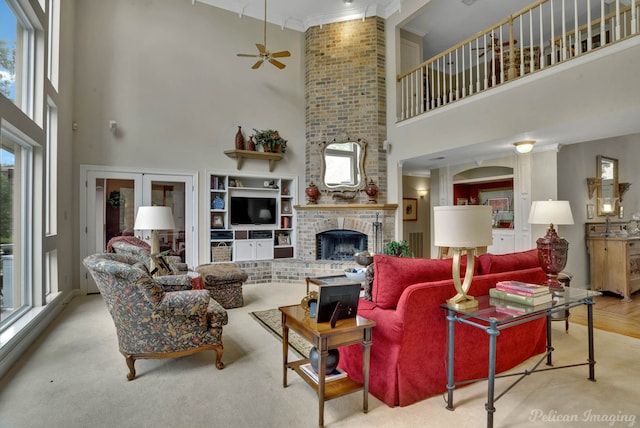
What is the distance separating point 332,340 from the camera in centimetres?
204

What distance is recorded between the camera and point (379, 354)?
7.56 ft

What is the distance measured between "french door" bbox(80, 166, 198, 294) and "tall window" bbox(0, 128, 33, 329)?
1.80 m

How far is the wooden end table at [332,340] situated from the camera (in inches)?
78.8

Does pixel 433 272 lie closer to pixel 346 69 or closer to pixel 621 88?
pixel 621 88

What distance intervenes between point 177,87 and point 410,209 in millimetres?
6065

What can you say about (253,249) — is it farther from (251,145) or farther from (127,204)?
(127,204)

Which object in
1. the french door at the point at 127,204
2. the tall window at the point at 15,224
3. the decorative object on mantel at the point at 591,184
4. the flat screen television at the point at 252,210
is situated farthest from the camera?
the flat screen television at the point at 252,210

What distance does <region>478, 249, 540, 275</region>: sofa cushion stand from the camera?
2.74 m

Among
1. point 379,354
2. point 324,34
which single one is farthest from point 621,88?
point 324,34

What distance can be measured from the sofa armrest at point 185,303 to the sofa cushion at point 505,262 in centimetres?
226

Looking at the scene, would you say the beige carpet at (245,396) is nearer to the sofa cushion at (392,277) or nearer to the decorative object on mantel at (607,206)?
the sofa cushion at (392,277)

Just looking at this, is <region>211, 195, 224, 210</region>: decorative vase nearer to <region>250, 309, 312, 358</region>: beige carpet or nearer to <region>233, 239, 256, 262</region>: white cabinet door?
<region>233, 239, 256, 262</region>: white cabinet door

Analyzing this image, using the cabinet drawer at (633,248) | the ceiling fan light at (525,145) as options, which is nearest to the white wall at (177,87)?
the ceiling fan light at (525,145)

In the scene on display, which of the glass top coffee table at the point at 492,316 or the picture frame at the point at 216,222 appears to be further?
the picture frame at the point at 216,222
